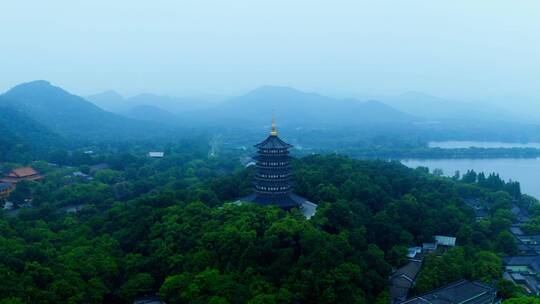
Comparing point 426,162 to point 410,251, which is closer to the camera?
point 410,251

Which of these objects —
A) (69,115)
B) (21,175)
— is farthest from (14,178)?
(69,115)

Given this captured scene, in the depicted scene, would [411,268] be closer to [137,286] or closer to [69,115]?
[137,286]

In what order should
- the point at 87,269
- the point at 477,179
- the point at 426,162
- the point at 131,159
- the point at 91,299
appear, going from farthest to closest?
the point at 426,162 → the point at 131,159 → the point at 477,179 → the point at 87,269 → the point at 91,299

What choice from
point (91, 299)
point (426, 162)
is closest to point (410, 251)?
point (91, 299)

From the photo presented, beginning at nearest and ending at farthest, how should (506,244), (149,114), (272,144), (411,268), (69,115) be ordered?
(411,268) < (272,144) < (506,244) < (69,115) < (149,114)

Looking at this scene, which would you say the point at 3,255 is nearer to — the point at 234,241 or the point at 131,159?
the point at 234,241

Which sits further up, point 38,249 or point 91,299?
point 38,249

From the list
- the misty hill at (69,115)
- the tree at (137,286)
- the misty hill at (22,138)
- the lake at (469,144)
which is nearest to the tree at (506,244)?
the tree at (137,286)

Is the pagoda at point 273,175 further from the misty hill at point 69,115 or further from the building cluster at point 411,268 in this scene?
the misty hill at point 69,115
